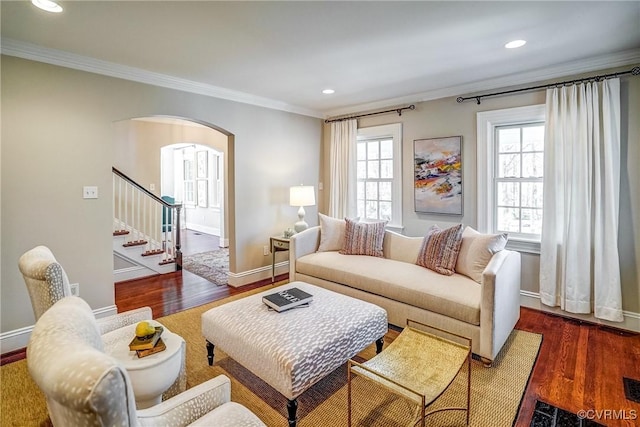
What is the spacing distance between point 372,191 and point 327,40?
8.77 ft

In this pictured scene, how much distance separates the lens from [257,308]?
2.42 metres

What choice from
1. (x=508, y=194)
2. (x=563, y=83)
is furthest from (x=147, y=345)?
(x=563, y=83)

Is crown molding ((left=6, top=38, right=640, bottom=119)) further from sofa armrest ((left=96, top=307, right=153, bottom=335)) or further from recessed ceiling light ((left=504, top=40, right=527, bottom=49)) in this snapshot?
sofa armrest ((left=96, top=307, right=153, bottom=335))

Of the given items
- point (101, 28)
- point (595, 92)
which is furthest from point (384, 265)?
point (101, 28)

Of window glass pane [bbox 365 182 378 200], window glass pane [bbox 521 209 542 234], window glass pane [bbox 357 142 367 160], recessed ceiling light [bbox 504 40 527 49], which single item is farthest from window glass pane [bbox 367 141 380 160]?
recessed ceiling light [bbox 504 40 527 49]

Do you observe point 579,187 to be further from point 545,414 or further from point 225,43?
point 225,43

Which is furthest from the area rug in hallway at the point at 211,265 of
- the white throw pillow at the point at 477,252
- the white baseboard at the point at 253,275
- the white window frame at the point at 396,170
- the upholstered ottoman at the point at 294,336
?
the white throw pillow at the point at 477,252

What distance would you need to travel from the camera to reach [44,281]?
5.03ft

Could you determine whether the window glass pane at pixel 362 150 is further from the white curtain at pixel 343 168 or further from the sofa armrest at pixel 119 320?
the sofa armrest at pixel 119 320

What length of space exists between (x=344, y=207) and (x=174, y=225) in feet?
8.98

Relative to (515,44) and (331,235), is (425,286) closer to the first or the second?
(331,235)

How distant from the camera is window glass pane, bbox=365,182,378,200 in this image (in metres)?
4.88

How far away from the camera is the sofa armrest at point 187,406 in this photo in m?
1.13

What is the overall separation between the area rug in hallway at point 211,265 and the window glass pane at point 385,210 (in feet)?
8.06
